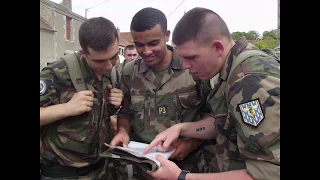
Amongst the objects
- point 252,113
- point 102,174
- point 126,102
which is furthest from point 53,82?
point 252,113

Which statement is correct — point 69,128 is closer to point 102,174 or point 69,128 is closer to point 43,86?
point 43,86

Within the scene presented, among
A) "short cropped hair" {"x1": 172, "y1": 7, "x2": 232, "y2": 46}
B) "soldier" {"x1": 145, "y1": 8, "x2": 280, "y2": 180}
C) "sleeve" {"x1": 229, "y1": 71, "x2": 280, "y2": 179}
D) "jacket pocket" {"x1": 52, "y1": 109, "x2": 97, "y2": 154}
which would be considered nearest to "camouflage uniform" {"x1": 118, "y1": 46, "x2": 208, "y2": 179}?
"soldier" {"x1": 145, "y1": 8, "x2": 280, "y2": 180}

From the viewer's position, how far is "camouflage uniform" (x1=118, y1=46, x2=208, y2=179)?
222 cm

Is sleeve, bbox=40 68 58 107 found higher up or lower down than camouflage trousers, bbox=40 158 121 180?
higher up

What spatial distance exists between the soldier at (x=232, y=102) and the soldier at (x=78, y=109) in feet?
1.48

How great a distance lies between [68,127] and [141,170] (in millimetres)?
752

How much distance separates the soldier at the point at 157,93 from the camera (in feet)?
7.04

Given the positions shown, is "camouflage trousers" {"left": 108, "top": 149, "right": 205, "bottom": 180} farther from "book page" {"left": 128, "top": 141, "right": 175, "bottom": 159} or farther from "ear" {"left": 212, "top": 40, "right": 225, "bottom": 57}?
"ear" {"left": 212, "top": 40, "right": 225, "bottom": 57}

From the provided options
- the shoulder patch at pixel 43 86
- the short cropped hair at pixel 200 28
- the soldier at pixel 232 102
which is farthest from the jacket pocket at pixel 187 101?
the shoulder patch at pixel 43 86

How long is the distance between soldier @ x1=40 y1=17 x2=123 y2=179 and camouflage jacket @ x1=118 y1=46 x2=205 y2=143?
0.31 meters
